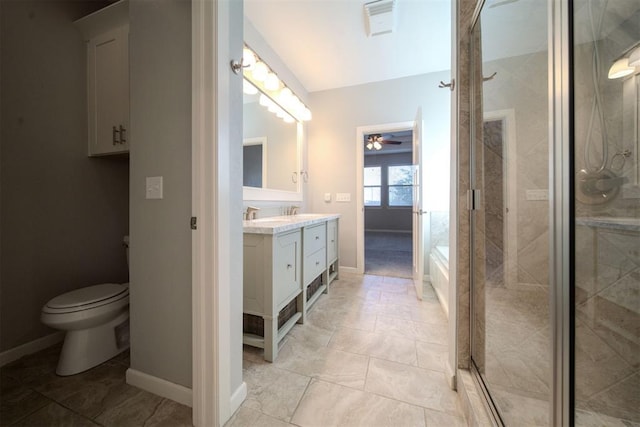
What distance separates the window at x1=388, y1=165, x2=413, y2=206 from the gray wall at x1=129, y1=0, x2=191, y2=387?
6927 mm

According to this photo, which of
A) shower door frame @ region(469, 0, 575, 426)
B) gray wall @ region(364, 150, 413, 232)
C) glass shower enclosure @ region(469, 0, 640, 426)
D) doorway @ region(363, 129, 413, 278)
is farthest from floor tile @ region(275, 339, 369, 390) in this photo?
gray wall @ region(364, 150, 413, 232)

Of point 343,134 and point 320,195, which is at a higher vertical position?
point 343,134

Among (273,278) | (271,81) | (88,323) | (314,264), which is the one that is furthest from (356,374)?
(271,81)

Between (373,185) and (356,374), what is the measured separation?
6783mm

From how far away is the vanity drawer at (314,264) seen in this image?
5.94 ft

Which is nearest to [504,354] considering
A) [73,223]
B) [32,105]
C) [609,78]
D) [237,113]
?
[609,78]

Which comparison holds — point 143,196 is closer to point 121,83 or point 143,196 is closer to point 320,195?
point 121,83

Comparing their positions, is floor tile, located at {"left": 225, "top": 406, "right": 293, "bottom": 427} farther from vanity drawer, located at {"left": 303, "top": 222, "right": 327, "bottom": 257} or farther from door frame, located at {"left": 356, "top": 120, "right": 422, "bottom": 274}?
door frame, located at {"left": 356, "top": 120, "right": 422, "bottom": 274}

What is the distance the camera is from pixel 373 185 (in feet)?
24.8

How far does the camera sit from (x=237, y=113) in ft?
3.45

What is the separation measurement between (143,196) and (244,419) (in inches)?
45.0

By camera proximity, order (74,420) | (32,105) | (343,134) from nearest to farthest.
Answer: (74,420) < (32,105) < (343,134)

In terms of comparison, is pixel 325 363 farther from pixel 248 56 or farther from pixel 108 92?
pixel 248 56

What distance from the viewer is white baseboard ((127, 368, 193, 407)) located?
105 centimetres
